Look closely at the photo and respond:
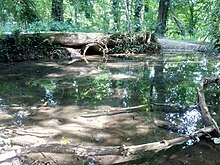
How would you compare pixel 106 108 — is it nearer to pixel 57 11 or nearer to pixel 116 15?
pixel 57 11

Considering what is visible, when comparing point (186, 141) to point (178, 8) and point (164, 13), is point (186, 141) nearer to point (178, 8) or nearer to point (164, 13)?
point (164, 13)

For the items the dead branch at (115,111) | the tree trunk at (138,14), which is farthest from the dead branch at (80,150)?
the tree trunk at (138,14)

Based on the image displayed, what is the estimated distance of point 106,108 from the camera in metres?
5.29

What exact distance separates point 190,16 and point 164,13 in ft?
16.5

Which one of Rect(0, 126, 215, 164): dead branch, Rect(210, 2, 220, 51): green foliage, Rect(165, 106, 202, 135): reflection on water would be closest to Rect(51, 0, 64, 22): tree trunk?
Rect(210, 2, 220, 51): green foliage

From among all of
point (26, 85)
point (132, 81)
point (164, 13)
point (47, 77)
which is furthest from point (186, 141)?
point (164, 13)

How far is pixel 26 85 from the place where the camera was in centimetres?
709

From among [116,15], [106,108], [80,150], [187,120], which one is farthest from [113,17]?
[80,150]

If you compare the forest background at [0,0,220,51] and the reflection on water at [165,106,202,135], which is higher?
the forest background at [0,0,220,51]

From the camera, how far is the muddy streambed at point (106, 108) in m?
3.76

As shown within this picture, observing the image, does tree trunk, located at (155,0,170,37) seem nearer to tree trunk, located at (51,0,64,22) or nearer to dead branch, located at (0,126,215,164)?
tree trunk, located at (51,0,64,22)

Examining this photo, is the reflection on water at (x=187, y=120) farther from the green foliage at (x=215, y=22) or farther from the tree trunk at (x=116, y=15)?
the tree trunk at (x=116, y=15)

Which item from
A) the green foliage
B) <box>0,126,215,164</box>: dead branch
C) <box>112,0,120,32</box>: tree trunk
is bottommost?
<box>0,126,215,164</box>: dead branch

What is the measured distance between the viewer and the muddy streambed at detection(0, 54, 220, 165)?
376 cm
